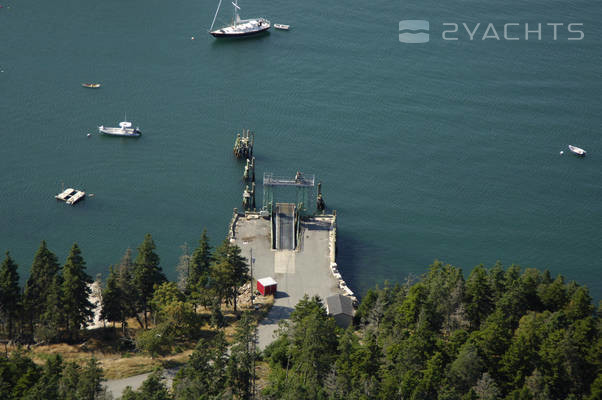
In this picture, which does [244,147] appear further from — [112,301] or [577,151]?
[577,151]

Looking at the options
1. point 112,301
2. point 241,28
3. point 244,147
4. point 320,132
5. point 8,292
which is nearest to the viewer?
point 8,292

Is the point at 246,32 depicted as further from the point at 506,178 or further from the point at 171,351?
the point at 171,351

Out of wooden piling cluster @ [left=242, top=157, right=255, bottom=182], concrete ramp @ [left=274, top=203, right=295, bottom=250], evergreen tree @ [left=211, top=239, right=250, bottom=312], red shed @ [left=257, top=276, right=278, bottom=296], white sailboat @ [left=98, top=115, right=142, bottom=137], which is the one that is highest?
white sailboat @ [left=98, top=115, right=142, bottom=137]

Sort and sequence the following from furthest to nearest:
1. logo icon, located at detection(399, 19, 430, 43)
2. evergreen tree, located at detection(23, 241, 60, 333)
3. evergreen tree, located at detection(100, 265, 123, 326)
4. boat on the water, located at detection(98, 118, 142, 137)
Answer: logo icon, located at detection(399, 19, 430, 43) → boat on the water, located at detection(98, 118, 142, 137) → evergreen tree, located at detection(100, 265, 123, 326) → evergreen tree, located at detection(23, 241, 60, 333)

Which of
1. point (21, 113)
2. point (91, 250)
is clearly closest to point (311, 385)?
point (91, 250)

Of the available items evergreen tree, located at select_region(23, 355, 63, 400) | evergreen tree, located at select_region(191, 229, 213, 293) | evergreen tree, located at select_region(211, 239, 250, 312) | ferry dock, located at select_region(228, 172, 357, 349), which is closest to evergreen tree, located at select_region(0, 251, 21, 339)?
evergreen tree, located at select_region(23, 355, 63, 400)

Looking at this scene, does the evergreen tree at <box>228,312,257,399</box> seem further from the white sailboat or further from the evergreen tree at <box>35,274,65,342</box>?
the white sailboat

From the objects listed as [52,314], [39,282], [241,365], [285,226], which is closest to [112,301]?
[52,314]
